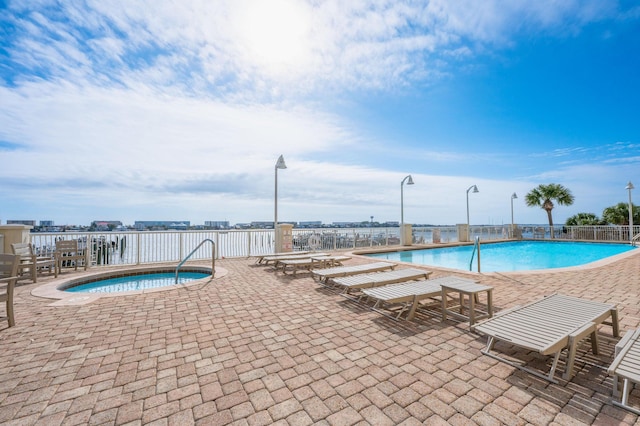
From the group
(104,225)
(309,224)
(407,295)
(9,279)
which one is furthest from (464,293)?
(309,224)

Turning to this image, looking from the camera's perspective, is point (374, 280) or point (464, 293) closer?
point (464, 293)

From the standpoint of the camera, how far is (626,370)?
6.08 feet

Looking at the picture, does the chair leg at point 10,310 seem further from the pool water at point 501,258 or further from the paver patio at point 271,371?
the pool water at point 501,258

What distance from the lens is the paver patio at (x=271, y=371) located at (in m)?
1.88

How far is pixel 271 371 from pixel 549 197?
91.5 ft

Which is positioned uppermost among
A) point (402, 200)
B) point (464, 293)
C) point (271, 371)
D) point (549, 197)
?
point (549, 197)

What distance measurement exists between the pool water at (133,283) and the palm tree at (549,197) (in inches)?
1029

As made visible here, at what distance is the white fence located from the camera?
320 inches

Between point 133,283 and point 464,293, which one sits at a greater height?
point 464,293

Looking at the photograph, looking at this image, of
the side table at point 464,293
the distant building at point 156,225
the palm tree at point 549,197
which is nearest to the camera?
the side table at point 464,293

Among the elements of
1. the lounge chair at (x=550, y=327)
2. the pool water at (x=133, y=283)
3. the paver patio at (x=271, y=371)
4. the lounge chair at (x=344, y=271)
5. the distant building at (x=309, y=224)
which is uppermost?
the distant building at (x=309, y=224)

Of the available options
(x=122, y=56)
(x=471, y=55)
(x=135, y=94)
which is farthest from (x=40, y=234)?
(x=471, y=55)

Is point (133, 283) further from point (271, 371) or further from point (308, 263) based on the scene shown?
point (271, 371)

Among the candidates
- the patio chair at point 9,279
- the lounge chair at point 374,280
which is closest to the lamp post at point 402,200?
the lounge chair at point 374,280
